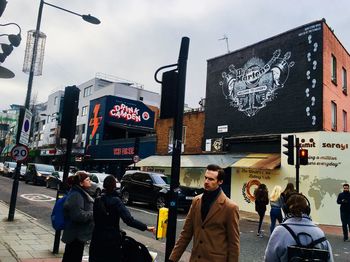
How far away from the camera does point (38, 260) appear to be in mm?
6914

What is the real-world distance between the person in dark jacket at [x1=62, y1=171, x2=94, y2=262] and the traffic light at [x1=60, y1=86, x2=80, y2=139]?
332 cm

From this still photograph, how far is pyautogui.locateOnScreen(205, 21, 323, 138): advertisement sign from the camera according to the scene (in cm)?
1888

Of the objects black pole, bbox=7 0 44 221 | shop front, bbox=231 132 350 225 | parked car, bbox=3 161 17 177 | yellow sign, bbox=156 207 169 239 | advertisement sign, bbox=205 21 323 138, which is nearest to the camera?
yellow sign, bbox=156 207 169 239

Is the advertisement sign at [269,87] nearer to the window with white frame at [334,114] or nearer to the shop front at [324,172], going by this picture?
the shop front at [324,172]

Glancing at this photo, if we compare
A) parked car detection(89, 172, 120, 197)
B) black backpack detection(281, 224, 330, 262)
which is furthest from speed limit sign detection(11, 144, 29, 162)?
parked car detection(89, 172, 120, 197)

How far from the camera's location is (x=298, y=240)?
10.9 ft

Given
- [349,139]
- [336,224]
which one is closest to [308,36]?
[349,139]

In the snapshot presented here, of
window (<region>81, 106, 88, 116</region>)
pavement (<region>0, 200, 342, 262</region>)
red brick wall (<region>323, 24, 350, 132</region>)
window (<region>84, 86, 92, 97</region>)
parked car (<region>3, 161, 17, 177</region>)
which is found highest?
window (<region>84, 86, 92, 97</region>)

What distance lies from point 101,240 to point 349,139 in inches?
615

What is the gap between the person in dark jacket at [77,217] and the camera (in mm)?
5105

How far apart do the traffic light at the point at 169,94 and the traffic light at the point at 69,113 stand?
4053mm

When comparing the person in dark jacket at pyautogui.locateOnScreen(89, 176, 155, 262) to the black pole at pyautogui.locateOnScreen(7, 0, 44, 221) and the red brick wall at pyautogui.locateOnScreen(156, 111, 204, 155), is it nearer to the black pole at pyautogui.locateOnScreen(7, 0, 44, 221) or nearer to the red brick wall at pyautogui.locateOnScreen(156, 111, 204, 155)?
the black pole at pyautogui.locateOnScreen(7, 0, 44, 221)

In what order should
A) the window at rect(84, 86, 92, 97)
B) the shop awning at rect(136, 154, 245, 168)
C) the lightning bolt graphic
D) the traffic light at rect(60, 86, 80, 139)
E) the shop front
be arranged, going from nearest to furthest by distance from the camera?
the traffic light at rect(60, 86, 80, 139), the shop front, the shop awning at rect(136, 154, 245, 168), the lightning bolt graphic, the window at rect(84, 86, 92, 97)

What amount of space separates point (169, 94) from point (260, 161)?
49.3ft
